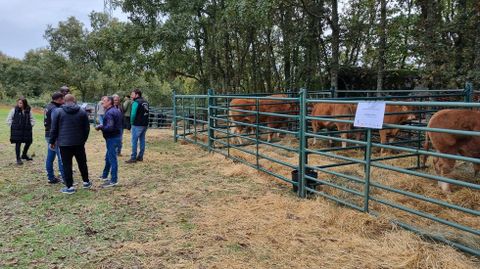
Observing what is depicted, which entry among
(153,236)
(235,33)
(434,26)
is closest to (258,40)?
(235,33)

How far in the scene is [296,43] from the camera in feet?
43.8

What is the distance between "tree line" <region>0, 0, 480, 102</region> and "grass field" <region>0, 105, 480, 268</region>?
5.36 m

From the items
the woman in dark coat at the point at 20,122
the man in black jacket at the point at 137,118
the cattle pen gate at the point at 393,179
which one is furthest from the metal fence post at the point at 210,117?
the woman in dark coat at the point at 20,122

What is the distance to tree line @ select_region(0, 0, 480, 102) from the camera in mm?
8445

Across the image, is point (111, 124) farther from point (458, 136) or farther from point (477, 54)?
point (477, 54)

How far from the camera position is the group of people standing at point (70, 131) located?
5.46 m

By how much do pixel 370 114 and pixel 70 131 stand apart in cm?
422

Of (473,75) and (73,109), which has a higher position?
(473,75)

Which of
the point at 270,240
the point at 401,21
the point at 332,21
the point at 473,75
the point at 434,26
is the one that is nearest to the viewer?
the point at 270,240

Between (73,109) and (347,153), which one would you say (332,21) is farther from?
(73,109)

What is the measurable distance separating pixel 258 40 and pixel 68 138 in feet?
42.7

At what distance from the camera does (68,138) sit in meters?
5.45

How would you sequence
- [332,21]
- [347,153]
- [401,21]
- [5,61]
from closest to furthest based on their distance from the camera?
[347,153] < [401,21] < [332,21] < [5,61]

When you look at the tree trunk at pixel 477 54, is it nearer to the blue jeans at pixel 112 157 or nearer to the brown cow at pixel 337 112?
the brown cow at pixel 337 112
